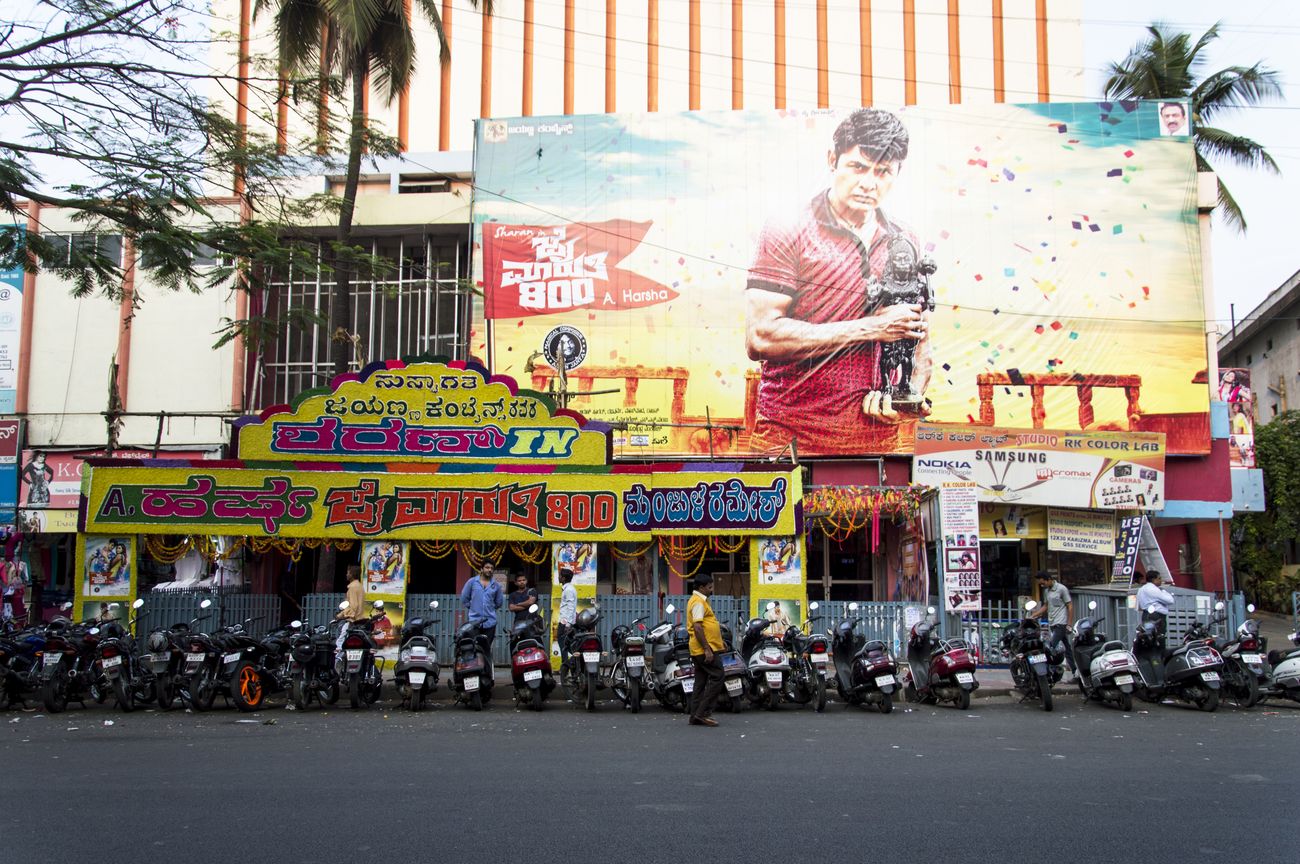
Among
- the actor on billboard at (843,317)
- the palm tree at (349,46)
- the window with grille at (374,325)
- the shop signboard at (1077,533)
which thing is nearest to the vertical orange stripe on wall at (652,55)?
the actor on billboard at (843,317)

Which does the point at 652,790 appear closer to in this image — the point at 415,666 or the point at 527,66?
the point at 415,666

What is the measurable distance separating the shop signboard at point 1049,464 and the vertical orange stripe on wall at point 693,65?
538 inches

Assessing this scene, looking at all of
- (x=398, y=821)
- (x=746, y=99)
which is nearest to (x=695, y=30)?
(x=746, y=99)

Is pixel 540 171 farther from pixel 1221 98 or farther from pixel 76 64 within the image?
pixel 1221 98

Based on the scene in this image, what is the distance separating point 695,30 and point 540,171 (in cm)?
849

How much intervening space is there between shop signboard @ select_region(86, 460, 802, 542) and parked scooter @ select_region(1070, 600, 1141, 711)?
4.17m

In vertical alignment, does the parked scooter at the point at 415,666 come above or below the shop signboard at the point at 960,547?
below

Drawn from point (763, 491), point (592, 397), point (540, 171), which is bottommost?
point (763, 491)

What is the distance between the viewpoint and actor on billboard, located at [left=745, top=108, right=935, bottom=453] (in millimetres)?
22219

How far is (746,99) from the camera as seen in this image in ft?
94.2

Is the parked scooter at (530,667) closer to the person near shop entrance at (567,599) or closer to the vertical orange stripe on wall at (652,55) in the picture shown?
the person near shop entrance at (567,599)

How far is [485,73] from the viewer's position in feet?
96.1

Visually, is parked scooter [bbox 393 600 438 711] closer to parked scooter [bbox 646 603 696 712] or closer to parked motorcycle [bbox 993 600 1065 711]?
parked scooter [bbox 646 603 696 712]

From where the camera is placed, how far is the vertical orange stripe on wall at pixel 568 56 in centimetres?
2894
